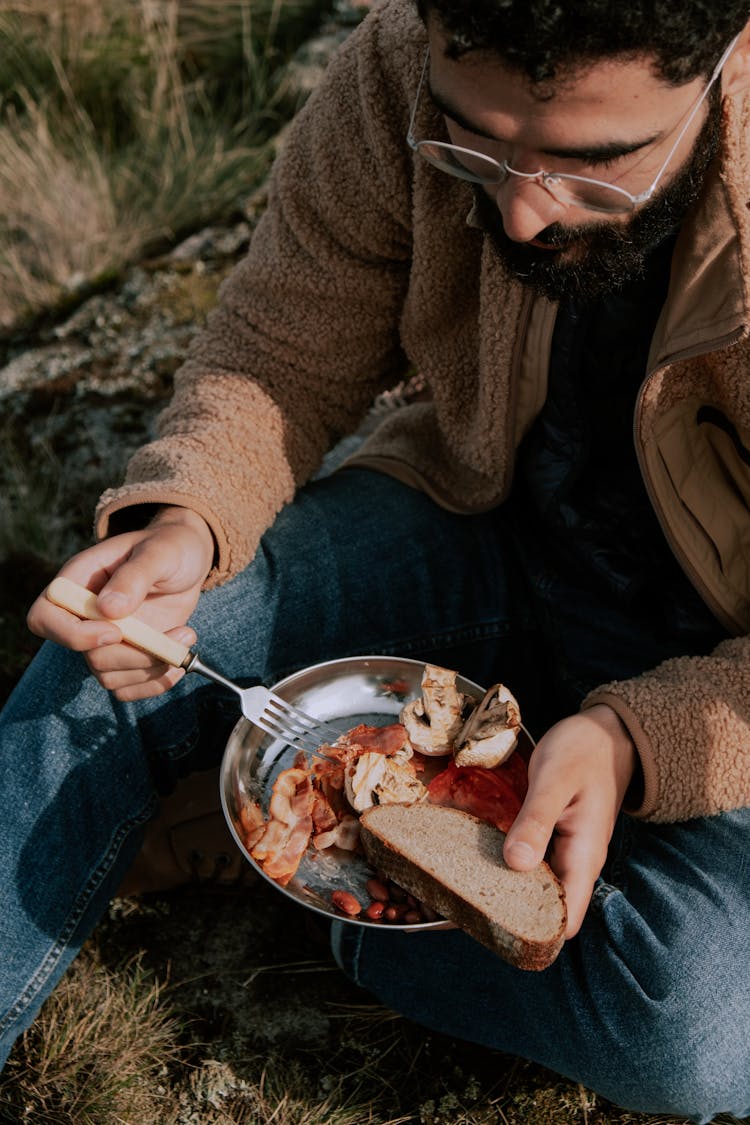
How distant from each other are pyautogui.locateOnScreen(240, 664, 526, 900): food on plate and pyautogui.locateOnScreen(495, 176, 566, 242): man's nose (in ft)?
2.54

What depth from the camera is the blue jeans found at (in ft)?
6.05

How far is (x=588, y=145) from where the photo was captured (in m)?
1.53

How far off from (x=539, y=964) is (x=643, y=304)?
1.18 m

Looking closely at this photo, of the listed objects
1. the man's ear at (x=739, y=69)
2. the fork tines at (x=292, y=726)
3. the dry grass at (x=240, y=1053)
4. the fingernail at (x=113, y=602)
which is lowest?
the dry grass at (x=240, y=1053)

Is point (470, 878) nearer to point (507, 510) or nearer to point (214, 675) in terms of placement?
point (214, 675)

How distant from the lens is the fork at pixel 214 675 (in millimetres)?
1728

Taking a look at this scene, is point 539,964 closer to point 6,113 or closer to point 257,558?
point 257,558

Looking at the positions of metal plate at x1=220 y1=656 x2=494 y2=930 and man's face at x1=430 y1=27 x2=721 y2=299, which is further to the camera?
metal plate at x1=220 y1=656 x2=494 y2=930

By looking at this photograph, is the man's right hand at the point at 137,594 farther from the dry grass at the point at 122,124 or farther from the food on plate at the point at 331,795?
the dry grass at the point at 122,124

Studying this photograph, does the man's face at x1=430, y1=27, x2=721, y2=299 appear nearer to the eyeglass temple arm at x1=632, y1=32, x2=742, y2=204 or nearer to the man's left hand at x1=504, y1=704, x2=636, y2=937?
the eyeglass temple arm at x1=632, y1=32, x2=742, y2=204

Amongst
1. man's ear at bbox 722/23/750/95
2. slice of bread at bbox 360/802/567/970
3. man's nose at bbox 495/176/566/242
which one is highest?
man's ear at bbox 722/23/750/95

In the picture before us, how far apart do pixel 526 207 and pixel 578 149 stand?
5.2 inches

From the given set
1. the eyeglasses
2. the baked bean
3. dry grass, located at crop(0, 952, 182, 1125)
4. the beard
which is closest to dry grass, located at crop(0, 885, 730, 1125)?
dry grass, located at crop(0, 952, 182, 1125)

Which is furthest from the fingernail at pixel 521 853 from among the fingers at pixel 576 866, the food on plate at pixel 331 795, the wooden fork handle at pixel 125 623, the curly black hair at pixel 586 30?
the curly black hair at pixel 586 30
